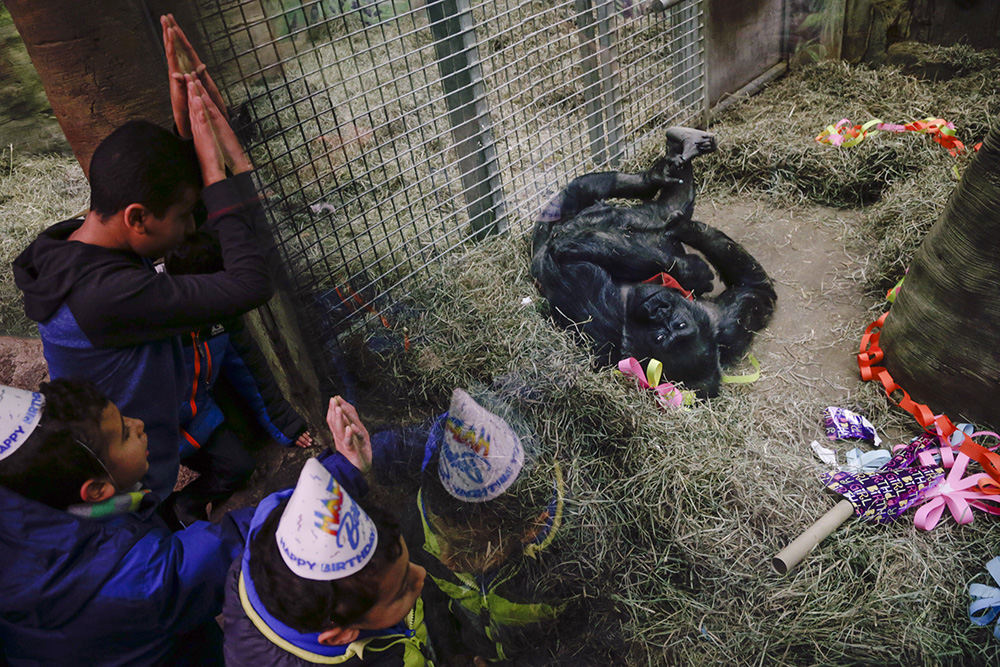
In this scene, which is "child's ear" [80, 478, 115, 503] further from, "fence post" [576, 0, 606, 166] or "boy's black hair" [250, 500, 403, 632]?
"fence post" [576, 0, 606, 166]

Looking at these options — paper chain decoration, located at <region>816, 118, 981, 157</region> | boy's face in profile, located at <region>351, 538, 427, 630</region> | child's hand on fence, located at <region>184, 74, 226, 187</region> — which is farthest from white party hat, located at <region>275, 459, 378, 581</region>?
paper chain decoration, located at <region>816, 118, 981, 157</region>

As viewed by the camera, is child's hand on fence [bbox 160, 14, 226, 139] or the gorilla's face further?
the gorilla's face

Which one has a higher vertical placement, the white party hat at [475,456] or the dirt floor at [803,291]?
the white party hat at [475,456]

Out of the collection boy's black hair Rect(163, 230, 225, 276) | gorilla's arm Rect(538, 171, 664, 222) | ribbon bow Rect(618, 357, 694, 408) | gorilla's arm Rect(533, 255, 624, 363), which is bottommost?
ribbon bow Rect(618, 357, 694, 408)

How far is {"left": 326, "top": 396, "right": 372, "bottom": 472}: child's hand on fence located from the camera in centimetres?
148

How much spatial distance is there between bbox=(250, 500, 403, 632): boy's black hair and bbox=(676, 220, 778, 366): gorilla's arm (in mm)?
1879

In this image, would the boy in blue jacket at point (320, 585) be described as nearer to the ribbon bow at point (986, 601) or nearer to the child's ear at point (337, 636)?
the child's ear at point (337, 636)

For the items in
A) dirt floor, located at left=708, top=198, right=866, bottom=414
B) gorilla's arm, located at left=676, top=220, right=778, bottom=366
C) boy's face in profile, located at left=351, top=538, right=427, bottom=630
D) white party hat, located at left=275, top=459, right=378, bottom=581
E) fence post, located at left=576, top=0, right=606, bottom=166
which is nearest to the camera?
white party hat, located at left=275, top=459, right=378, bottom=581

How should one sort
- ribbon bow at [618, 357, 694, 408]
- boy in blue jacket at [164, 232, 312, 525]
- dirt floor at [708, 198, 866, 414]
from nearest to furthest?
1. boy in blue jacket at [164, 232, 312, 525]
2. ribbon bow at [618, 357, 694, 408]
3. dirt floor at [708, 198, 866, 414]

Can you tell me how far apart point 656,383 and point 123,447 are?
5.39 feet

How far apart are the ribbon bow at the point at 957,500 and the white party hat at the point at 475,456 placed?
1223 millimetres

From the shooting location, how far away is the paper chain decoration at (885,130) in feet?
11.5

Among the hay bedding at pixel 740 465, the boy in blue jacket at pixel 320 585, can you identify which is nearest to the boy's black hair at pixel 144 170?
the boy in blue jacket at pixel 320 585

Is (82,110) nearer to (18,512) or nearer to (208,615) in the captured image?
(18,512)
